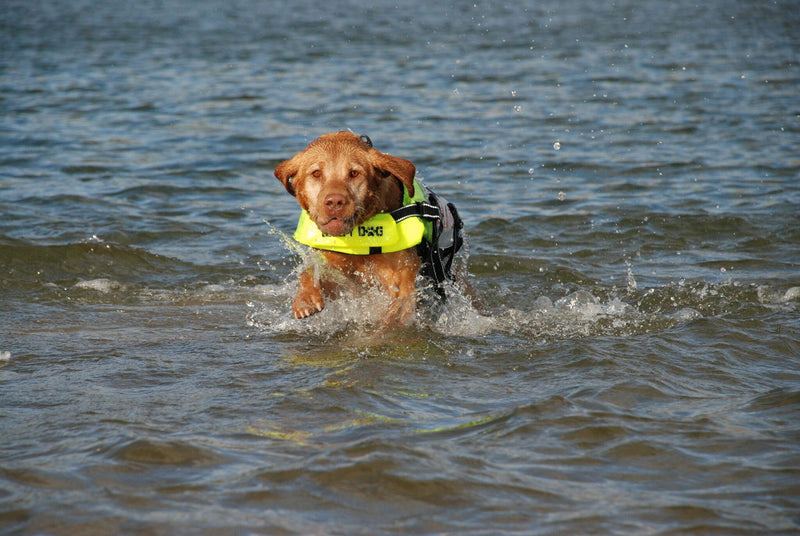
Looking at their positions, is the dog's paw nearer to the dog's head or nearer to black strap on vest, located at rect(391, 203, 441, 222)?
the dog's head

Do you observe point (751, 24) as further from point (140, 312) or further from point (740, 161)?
point (140, 312)

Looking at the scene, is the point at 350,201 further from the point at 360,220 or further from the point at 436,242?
the point at 436,242

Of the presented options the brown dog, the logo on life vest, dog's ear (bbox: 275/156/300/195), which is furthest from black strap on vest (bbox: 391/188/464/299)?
dog's ear (bbox: 275/156/300/195)

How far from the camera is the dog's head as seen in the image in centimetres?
596

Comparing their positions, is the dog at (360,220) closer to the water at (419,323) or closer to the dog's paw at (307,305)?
the dog's paw at (307,305)

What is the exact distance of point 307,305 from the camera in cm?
643

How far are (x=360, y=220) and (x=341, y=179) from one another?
314mm

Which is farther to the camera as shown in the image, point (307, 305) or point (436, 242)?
point (436, 242)

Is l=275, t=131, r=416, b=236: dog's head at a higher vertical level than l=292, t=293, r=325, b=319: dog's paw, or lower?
higher

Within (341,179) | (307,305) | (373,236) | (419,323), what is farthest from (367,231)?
(419,323)

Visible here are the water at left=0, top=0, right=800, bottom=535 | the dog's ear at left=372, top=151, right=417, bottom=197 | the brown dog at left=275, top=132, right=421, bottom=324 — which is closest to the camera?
the water at left=0, top=0, right=800, bottom=535

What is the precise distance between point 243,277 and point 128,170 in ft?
16.8

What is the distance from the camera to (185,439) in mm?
4469

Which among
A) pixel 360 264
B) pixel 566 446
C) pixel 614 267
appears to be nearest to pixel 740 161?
→ pixel 614 267
